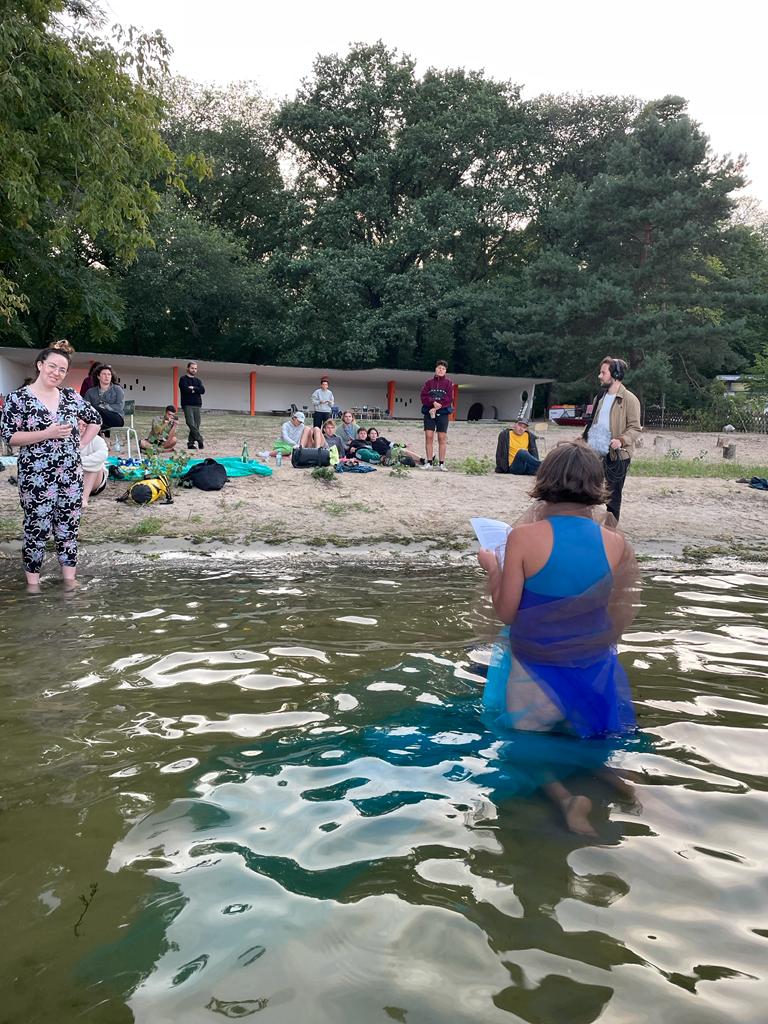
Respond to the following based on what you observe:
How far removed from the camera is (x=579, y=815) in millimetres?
2852

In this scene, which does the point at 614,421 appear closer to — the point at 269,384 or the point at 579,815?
the point at 579,815

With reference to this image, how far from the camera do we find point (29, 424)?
20.5 feet

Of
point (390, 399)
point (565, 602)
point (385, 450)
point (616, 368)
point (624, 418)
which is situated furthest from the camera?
point (390, 399)

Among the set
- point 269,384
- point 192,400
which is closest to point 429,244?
point 269,384

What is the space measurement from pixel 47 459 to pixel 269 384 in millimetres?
28770

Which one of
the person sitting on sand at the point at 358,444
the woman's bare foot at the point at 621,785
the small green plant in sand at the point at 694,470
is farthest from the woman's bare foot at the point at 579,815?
the small green plant in sand at the point at 694,470

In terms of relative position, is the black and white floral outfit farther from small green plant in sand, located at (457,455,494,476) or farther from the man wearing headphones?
small green plant in sand, located at (457,455,494,476)

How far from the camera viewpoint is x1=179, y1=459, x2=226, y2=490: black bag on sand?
37.3 ft

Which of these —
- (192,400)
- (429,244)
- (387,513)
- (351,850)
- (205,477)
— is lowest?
(351,850)

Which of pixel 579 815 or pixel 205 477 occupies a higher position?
pixel 205 477

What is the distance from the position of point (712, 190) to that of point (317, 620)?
105 ft

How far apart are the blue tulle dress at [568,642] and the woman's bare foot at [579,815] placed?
0.46 meters

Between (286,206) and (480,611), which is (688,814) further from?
(286,206)

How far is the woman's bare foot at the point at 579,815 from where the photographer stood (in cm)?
278
